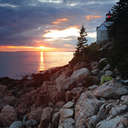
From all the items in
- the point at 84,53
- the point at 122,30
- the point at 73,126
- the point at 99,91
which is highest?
the point at 122,30

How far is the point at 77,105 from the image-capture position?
5023 millimetres

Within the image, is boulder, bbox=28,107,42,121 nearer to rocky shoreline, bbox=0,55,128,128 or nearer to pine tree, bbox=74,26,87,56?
rocky shoreline, bbox=0,55,128,128

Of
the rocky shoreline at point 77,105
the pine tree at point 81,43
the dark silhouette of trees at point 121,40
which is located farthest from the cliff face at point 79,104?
the pine tree at point 81,43

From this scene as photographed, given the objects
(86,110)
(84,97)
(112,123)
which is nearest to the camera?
(112,123)

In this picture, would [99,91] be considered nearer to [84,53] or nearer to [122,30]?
[122,30]

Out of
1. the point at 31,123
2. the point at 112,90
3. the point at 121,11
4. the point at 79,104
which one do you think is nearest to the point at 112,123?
the point at 112,90

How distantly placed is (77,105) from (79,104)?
166 mm

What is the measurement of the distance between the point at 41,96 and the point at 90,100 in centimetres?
541

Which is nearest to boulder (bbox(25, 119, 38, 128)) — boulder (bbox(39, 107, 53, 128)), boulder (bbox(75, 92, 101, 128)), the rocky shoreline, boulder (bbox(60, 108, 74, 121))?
the rocky shoreline

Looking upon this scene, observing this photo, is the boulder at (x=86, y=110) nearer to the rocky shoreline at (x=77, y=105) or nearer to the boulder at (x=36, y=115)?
the rocky shoreline at (x=77, y=105)

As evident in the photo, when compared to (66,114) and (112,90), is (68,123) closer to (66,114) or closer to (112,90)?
(66,114)

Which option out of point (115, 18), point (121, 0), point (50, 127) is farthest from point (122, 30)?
point (50, 127)

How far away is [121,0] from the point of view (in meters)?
11.2

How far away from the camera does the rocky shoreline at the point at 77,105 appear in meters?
3.62
